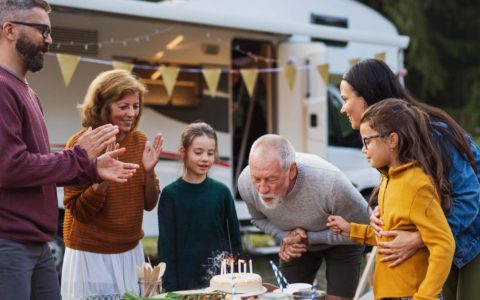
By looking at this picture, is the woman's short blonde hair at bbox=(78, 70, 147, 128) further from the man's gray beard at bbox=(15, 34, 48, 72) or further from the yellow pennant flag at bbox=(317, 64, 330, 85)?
the yellow pennant flag at bbox=(317, 64, 330, 85)

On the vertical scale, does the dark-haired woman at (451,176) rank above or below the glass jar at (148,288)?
above

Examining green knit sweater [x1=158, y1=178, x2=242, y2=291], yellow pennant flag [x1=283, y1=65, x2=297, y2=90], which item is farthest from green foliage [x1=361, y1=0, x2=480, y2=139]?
green knit sweater [x1=158, y1=178, x2=242, y2=291]

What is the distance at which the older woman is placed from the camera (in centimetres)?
349

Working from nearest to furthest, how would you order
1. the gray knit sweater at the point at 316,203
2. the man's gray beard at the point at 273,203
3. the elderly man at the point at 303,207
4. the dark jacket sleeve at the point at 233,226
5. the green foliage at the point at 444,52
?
the elderly man at the point at 303,207 < the man's gray beard at the point at 273,203 < the gray knit sweater at the point at 316,203 < the dark jacket sleeve at the point at 233,226 < the green foliage at the point at 444,52

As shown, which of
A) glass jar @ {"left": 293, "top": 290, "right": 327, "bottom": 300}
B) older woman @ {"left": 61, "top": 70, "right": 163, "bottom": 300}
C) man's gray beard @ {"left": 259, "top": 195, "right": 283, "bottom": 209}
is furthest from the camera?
older woman @ {"left": 61, "top": 70, "right": 163, "bottom": 300}

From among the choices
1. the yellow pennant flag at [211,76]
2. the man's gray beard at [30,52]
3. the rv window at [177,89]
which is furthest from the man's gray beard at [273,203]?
the rv window at [177,89]

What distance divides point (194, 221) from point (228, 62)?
4451 mm

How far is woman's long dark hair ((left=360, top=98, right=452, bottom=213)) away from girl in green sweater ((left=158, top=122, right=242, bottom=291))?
126cm

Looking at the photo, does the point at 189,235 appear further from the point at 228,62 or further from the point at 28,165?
the point at 228,62

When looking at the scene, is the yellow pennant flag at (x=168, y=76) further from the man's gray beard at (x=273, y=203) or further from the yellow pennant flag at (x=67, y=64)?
the man's gray beard at (x=273, y=203)

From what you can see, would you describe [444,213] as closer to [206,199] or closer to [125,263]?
[206,199]

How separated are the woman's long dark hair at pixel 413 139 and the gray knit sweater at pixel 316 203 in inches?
29.4

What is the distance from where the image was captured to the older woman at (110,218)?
3488 millimetres

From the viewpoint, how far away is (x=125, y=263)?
3.57 meters
